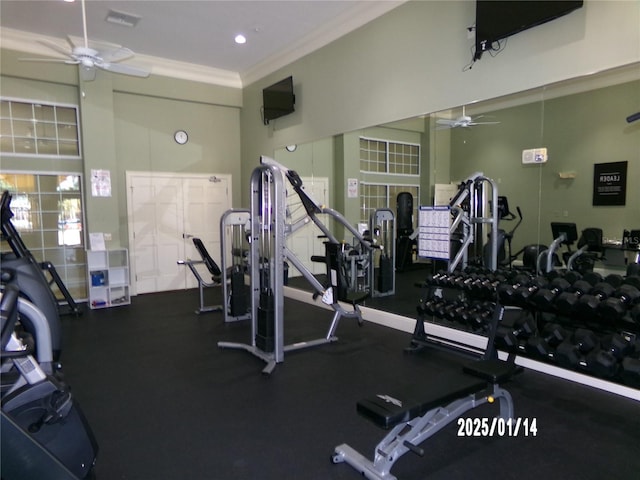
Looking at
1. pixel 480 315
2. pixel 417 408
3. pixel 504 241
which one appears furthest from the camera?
pixel 504 241

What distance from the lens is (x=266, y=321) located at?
11.1 feet

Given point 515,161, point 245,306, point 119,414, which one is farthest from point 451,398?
point 245,306

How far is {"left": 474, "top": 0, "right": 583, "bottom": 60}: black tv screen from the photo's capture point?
2.88m

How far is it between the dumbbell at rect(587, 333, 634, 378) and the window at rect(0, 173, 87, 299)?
20.2 feet

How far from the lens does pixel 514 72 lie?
3.22 metres

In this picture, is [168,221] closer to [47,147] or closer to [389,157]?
[47,147]

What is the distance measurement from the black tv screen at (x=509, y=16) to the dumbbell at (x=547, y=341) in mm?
2240

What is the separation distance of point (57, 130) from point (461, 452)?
20.8 ft

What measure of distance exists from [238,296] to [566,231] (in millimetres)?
3398

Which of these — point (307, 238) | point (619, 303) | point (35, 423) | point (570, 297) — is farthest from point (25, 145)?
point (619, 303)

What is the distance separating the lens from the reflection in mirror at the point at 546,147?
10.1 feet

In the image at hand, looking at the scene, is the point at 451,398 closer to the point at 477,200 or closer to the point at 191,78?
the point at 477,200

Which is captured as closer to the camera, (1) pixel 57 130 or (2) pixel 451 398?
(2) pixel 451 398

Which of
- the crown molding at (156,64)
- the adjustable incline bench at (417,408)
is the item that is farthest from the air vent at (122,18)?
the adjustable incline bench at (417,408)
